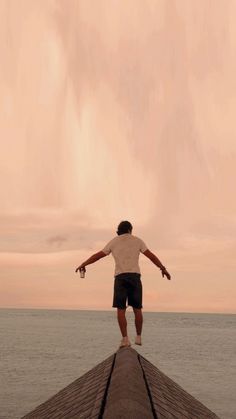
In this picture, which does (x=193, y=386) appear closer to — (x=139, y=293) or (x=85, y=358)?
(x=85, y=358)

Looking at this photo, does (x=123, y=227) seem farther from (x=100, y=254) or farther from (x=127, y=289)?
(x=127, y=289)

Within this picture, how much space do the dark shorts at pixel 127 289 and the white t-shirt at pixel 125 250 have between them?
0.34 ft

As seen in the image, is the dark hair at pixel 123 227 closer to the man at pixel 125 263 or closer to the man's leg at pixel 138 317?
the man at pixel 125 263

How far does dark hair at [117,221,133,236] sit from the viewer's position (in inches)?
402

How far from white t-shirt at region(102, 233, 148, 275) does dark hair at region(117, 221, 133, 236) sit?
0.10 meters

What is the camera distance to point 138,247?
33.1ft

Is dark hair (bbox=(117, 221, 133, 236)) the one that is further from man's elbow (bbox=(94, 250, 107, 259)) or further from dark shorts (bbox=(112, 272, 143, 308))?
dark shorts (bbox=(112, 272, 143, 308))

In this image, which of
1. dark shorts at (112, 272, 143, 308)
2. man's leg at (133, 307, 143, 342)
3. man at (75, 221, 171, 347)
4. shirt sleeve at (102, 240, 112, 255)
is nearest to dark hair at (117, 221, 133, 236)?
man at (75, 221, 171, 347)

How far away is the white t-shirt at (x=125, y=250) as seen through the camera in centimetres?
1002

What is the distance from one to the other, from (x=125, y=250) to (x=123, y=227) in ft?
1.46

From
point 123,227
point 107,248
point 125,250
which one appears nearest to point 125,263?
point 125,250

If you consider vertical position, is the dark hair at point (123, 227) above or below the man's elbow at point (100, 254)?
above

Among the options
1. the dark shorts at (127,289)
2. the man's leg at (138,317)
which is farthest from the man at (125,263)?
the man's leg at (138,317)

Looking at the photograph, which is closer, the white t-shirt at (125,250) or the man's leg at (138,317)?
the white t-shirt at (125,250)
